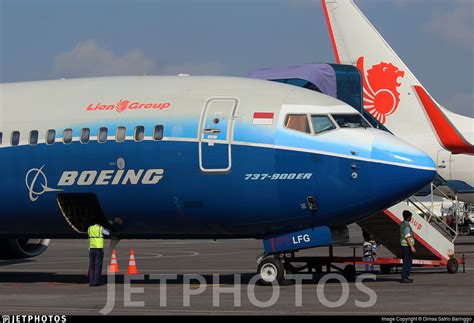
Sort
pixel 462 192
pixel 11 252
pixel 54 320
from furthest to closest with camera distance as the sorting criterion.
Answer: pixel 462 192 → pixel 11 252 → pixel 54 320

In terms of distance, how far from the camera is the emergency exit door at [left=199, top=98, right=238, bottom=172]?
2367 centimetres

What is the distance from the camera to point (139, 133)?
958 inches

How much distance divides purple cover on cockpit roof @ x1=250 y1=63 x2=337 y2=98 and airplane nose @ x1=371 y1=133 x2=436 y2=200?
604 centimetres

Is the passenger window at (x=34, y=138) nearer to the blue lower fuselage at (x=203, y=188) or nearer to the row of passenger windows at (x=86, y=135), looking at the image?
the row of passenger windows at (x=86, y=135)

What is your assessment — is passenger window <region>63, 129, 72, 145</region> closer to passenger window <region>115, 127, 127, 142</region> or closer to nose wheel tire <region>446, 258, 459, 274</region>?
passenger window <region>115, 127, 127, 142</region>

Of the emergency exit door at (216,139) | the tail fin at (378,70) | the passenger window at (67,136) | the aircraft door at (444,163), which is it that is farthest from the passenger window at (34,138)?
the aircraft door at (444,163)

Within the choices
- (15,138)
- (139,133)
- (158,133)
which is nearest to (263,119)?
(158,133)

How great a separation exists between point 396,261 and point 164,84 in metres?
8.09

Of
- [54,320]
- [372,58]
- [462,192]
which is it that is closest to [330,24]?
[372,58]

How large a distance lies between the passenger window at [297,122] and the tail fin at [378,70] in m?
25.7

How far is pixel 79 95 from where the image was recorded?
25641 millimetres

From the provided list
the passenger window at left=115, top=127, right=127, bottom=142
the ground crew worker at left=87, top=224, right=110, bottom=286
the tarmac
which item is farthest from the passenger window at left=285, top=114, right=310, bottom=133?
the ground crew worker at left=87, top=224, right=110, bottom=286

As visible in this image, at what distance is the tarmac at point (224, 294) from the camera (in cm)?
1884

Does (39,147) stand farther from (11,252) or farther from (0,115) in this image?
(11,252)
